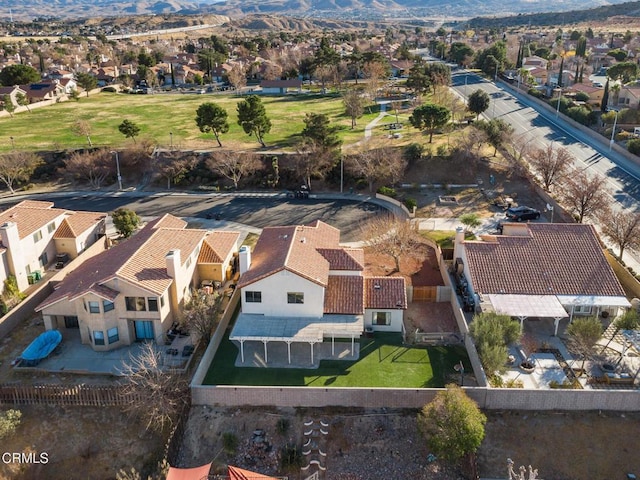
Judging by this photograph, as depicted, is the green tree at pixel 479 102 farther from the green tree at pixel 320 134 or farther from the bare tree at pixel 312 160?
the bare tree at pixel 312 160

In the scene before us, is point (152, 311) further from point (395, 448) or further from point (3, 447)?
point (395, 448)

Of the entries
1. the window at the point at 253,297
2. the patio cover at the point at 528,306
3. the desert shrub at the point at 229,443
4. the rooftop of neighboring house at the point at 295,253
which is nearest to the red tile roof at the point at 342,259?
the rooftop of neighboring house at the point at 295,253

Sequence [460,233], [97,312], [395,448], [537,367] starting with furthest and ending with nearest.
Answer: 1. [460,233]
2. [97,312]
3. [537,367]
4. [395,448]

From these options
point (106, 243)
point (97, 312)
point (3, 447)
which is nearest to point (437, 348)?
point (97, 312)

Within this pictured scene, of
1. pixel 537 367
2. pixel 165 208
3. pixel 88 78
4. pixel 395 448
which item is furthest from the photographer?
pixel 88 78

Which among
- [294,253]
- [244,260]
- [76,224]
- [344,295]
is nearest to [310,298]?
[344,295]

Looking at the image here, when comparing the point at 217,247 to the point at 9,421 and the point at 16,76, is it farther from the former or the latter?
the point at 16,76

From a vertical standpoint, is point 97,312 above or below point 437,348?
above

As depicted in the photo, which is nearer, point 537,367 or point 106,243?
point 537,367
